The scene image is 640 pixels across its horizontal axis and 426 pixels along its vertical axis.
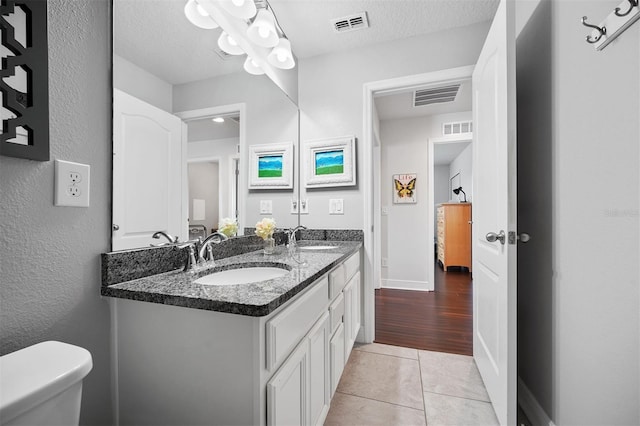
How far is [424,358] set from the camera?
195cm

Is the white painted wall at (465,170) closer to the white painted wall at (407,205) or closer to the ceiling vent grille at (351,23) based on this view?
the white painted wall at (407,205)

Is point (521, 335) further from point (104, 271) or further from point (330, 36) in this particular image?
point (330, 36)

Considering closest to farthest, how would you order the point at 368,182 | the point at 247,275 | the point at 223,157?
the point at 247,275 < the point at 223,157 < the point at 368,182

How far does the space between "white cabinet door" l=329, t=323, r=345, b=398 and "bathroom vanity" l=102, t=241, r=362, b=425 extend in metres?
0.30

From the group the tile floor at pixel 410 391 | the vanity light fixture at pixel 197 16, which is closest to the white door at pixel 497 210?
the tile floor at pixel 410 391

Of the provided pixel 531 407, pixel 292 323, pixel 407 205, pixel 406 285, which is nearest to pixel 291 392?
pixel 292 323

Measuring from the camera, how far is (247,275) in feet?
4.27

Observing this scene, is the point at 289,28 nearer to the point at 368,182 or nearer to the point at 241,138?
the point at 241,138

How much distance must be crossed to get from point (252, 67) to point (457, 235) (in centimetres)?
425

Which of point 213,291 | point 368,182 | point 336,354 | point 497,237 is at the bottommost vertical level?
point 336,354

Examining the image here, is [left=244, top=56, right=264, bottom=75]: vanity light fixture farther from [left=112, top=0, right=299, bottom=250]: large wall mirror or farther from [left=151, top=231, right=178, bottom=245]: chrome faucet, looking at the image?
[left=151, top=231, right=178, bottom=245]: chrome faucet

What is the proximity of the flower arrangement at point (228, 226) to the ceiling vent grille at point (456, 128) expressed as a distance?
3.28 meters

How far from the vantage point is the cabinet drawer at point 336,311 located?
4.36 ft

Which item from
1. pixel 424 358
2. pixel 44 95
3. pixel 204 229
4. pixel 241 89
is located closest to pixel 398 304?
pixel 424 358
